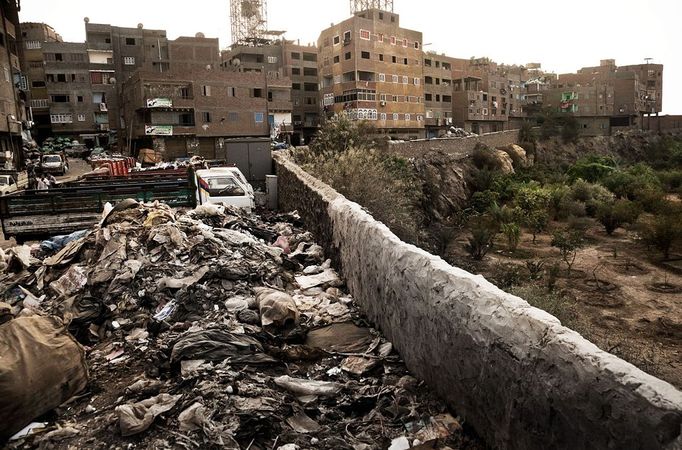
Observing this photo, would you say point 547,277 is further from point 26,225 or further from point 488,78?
point 488,78

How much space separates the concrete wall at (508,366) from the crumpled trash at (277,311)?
99 centimetres

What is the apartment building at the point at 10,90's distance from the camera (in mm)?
29297

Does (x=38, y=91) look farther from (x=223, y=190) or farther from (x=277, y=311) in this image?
(x=277, y=311)

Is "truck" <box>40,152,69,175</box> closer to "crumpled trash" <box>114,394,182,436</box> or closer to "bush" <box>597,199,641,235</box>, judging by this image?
"crumpled trash" <box>114,394,182,436</box>

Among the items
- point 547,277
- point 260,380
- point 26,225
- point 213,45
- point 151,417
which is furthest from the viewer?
point 213,45

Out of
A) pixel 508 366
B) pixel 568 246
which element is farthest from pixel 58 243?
pixel 568 246

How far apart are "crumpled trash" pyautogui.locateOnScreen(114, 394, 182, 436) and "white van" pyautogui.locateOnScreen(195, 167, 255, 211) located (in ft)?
31.9

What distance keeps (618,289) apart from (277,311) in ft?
53.2

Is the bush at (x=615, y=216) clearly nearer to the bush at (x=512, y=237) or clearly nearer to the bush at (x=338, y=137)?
the bush at (x=512, y=237)

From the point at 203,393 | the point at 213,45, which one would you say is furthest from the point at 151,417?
the point at 213,45

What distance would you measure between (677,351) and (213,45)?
167 ft

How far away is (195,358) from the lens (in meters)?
4.55

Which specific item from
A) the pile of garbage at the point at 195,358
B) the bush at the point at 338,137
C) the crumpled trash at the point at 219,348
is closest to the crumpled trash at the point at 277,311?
the pile of garbage at the point at 195,358

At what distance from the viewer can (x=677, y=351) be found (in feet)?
41.7
